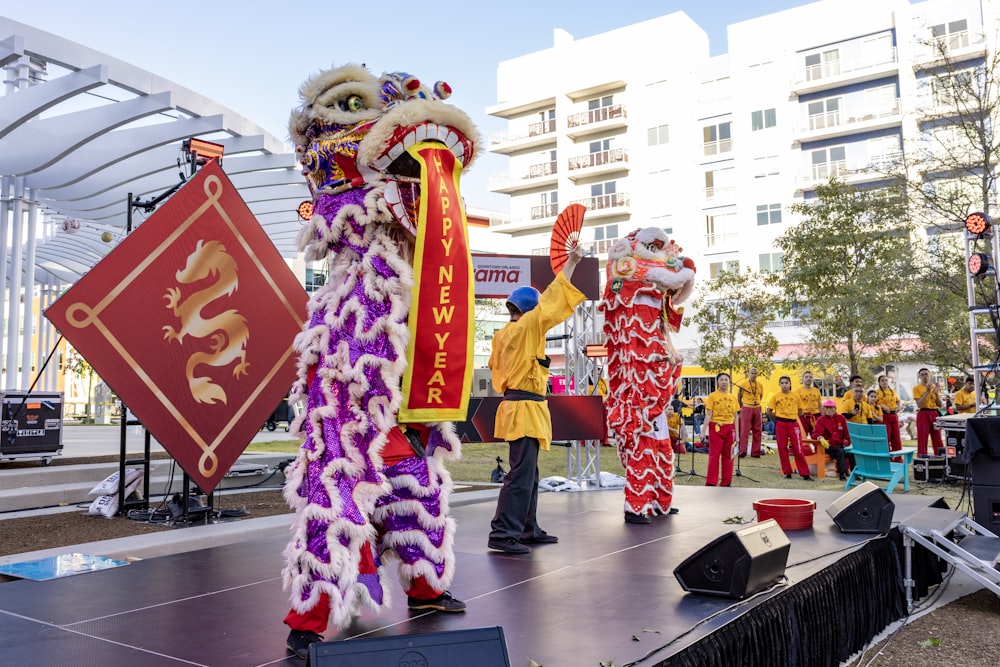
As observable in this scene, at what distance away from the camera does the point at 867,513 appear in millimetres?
A: 4605

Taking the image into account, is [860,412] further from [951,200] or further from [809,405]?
[951,200]

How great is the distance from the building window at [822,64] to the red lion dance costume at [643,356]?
27.3 m

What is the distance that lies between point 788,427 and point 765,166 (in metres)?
22.0

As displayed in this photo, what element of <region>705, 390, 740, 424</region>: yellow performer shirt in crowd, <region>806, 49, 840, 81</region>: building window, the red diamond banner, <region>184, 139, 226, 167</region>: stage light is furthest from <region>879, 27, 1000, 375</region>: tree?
<region>806, 49, 840, 81</region>: building window

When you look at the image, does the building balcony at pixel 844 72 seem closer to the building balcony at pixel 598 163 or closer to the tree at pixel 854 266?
the building balcony at pixel 598 163

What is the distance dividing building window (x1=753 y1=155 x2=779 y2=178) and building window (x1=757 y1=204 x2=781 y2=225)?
1324 mm

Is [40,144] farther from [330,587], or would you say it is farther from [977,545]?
[977,545]

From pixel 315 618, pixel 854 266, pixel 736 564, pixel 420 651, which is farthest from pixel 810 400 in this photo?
pixel 420 651

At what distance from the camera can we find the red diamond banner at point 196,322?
16.6 ft

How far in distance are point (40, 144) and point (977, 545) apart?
10.8 metres

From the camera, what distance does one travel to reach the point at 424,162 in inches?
108

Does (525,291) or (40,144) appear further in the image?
(40,144)

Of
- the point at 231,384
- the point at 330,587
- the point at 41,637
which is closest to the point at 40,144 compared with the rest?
the point at 231,384

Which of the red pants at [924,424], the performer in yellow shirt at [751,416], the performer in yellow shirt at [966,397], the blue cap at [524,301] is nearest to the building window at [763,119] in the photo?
the performer in yellow shirt at [751,416]
